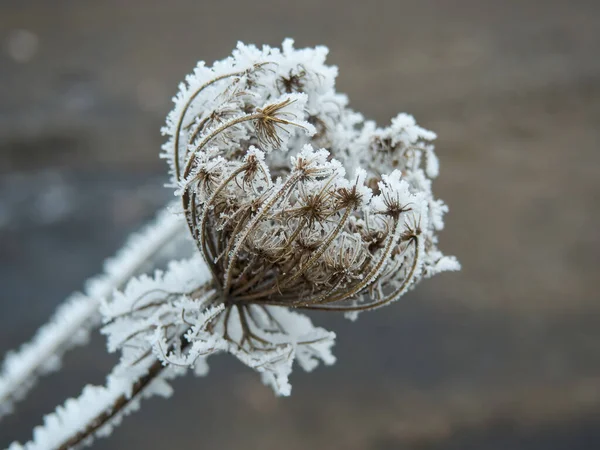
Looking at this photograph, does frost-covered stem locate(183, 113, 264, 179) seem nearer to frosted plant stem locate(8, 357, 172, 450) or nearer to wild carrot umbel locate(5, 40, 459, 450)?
wild carrot umbel locate(5, 40, 459, 450)

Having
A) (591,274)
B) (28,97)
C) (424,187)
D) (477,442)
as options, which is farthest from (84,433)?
(28,97)

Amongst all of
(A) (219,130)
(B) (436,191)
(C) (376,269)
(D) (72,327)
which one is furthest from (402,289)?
(B) (436,191)

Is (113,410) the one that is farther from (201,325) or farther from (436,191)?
(436,191)

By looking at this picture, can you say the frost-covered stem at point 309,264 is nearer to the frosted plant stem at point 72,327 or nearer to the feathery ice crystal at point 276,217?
the feathery ice crystal at point 276,217

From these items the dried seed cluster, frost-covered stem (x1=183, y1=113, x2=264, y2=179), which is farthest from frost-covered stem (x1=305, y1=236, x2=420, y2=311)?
frost-covered stem (x1=183, y1=113, x2=264, y2=179)

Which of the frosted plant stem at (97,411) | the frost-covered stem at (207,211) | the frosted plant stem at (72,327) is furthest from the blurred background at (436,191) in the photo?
the frost-covered stem at (207,211)
